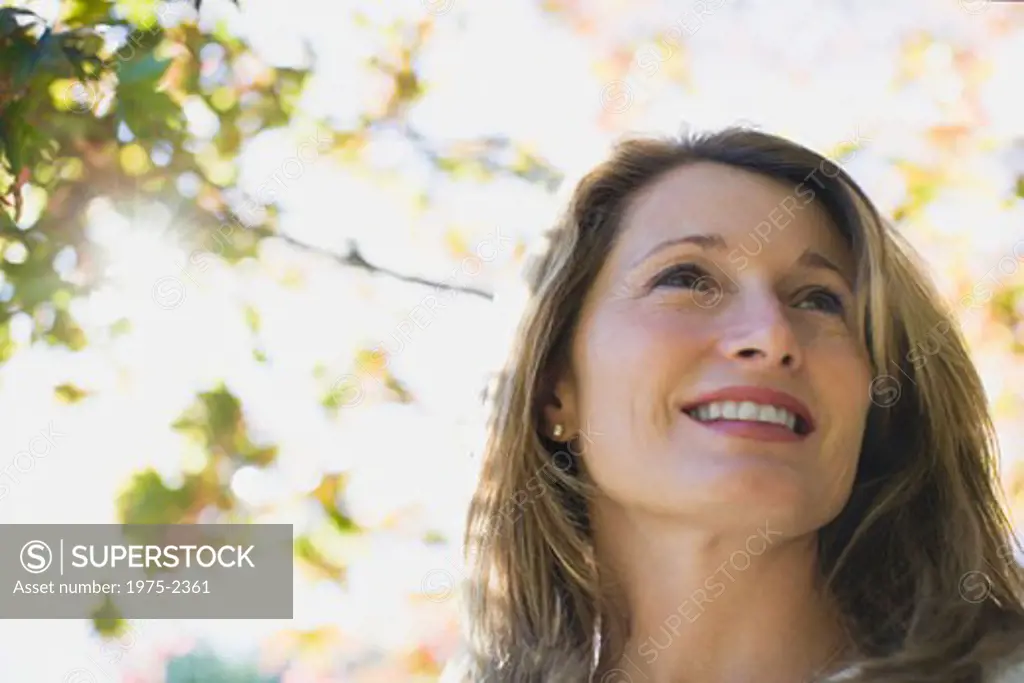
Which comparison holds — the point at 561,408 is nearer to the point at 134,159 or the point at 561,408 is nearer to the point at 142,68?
the point at 142,68

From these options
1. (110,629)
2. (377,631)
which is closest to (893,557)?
(377,631)

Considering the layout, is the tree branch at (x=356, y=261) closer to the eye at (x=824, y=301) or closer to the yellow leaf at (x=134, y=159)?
the yellow leaf at (x=134, y=159)

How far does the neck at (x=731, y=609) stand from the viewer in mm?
1744

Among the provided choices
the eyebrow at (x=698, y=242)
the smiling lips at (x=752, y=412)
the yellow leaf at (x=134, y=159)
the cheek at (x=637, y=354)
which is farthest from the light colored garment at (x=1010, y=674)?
the yellow leaf at (x=134, y=159)

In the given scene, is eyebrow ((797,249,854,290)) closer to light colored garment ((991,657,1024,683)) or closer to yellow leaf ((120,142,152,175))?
light colored garment ((991,657,1024,683))

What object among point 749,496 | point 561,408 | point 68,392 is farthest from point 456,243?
point 749,496

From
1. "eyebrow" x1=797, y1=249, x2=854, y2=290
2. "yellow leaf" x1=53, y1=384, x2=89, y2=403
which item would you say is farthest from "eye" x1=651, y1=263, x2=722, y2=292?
"yellow leaf" x1=53, y1=384, x2=89, y2=403

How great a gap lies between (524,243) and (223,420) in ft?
2.71

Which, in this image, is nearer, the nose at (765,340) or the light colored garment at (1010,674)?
the light colored garment at (1010,674)

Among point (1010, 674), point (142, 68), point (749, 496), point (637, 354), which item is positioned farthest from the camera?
point (142, 68)

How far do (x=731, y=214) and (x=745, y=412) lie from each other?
1.10 ft

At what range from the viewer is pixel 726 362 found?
1.71 metres

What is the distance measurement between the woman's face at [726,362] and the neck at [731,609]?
74 millimetres

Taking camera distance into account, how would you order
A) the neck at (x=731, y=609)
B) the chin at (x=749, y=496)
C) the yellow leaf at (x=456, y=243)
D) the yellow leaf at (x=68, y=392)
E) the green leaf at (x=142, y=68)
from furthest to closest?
1. the yellow leaf at (x=456, y=243)
2. the yellow leaf at (x=68, y=392)
3. the green leaf at (x=142, y=68)
4. the neck at (x=731, y=609)
5. the chin at (x=749, y=496)
